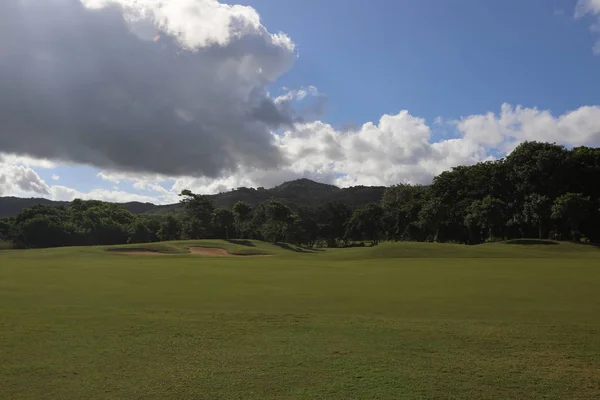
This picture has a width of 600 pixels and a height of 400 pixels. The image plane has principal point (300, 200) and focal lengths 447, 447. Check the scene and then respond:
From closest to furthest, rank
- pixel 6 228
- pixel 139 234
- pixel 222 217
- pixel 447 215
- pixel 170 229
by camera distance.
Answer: pixel 447 215 → pixel 222 217 → pixel 139 234 → pixel 170 229 → pixel 6 228

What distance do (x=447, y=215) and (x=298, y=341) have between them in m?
63.0

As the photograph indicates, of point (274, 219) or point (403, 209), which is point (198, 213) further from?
point (403, 209)

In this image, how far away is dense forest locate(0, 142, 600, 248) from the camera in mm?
58281

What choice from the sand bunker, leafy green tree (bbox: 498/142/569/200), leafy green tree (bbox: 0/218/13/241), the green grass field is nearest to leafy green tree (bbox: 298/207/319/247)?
leafy green tree (bbox: 498/142/569/200)

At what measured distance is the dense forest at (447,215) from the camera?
191ft

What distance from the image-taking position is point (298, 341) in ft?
29.4

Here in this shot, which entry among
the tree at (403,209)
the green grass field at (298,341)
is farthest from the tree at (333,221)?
the green grass field at (298,341)

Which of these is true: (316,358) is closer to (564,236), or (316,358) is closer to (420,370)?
(420,370)

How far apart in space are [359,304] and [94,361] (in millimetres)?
8125

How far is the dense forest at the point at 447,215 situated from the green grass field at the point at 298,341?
151ft

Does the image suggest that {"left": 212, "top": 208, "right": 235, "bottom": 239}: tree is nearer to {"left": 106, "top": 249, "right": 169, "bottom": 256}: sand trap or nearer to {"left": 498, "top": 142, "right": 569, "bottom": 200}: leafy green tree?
{"left": 106, "top": 249, "right": 169, "bottom": 256}: sand trap

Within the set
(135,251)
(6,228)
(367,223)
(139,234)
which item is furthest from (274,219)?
(6,228)

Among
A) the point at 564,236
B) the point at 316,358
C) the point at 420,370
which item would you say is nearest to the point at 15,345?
the point at 316,358

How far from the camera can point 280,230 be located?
86.7 meters
